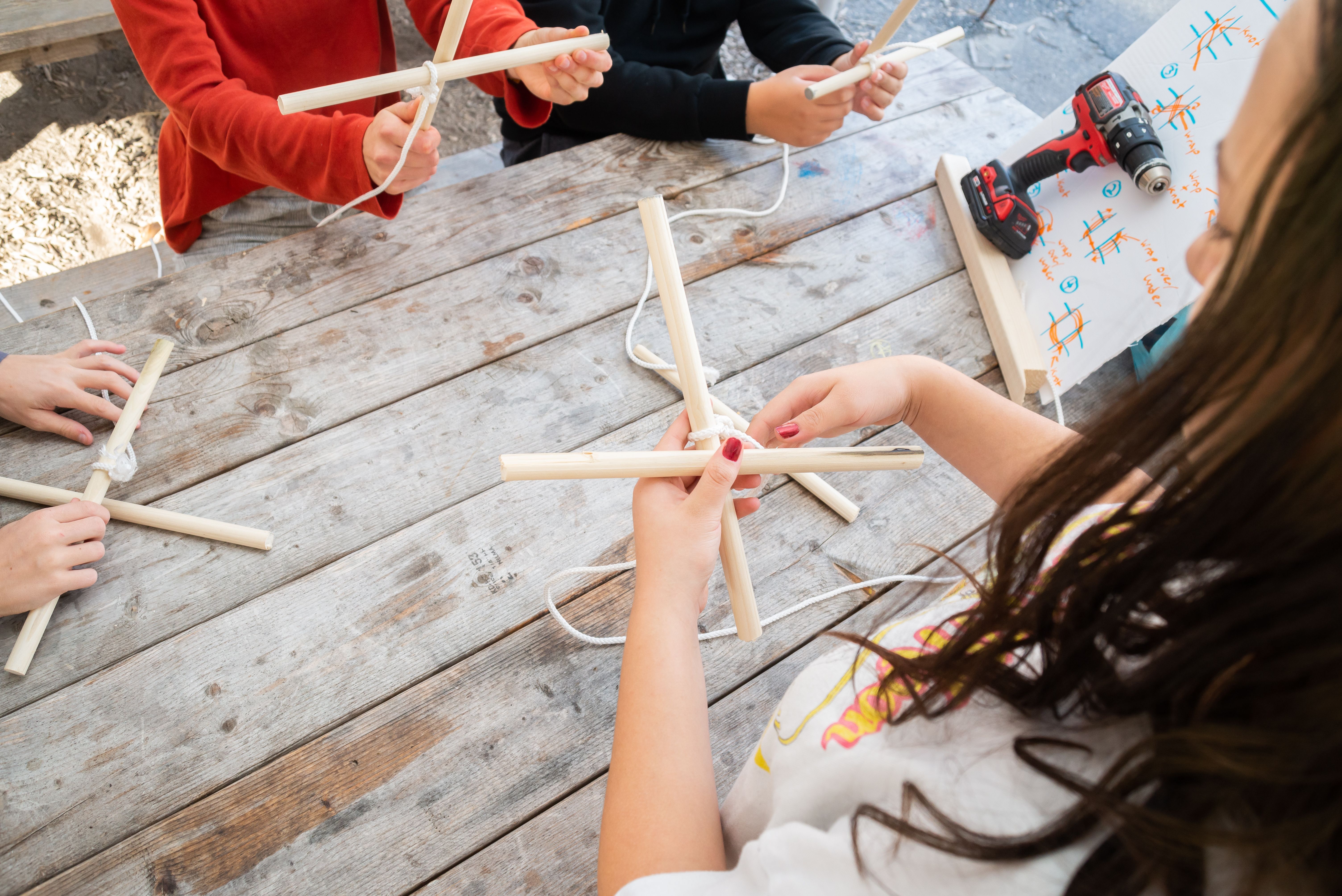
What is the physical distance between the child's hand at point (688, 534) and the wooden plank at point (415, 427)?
8.5 inches

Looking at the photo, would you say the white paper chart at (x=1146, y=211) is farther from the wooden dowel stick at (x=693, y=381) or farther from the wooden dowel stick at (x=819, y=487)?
the wooden dowel stick at (x=693, y=381)

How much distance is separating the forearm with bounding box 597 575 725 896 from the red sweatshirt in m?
0.58

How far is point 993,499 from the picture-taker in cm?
63

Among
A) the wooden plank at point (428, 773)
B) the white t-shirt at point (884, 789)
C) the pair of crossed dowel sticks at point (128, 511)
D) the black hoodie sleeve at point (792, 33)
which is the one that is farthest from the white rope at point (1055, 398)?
the pair of crossed dowel sticks at point (128, 511)

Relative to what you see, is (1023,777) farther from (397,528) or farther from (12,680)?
(12,680)

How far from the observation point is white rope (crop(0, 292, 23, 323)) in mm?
931

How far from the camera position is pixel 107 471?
24.1 inches

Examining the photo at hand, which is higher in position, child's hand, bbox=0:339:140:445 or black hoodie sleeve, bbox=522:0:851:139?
black hoodie sleeve, bbox=522:0:851:139

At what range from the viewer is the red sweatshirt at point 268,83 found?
2.50 ft

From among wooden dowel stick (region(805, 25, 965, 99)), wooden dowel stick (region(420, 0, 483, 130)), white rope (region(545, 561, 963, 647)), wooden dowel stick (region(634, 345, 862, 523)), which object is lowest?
white rope (region(545, 561, 963, 647))

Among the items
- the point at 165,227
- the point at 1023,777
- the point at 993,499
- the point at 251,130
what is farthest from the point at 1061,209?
the point at 165,227

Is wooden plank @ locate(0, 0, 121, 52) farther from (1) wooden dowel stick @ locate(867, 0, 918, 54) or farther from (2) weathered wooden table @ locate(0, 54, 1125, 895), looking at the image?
(1) wooden dowel stick @ locate(867, 0, 918, 54)

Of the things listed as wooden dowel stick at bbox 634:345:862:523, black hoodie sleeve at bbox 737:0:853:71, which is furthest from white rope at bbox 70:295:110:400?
black hoodie sleeve at bbox 737:0:853:71

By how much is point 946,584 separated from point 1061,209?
1.66 ft
